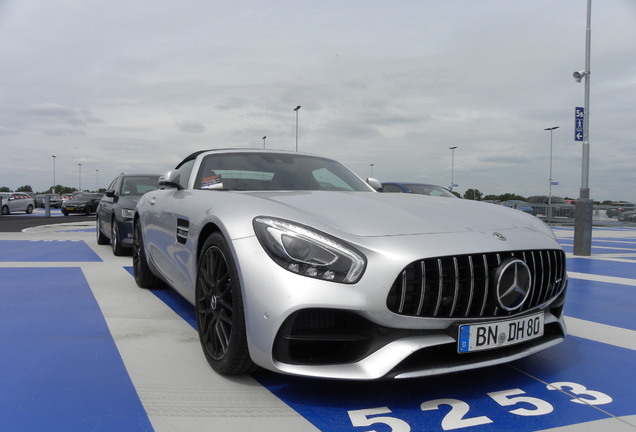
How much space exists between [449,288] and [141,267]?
12.1 ft

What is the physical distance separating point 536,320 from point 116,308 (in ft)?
10.9

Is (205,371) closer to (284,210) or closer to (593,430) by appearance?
(284,210)

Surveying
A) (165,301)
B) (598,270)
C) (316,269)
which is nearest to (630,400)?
(316,269)

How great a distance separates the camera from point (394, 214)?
2578 mm

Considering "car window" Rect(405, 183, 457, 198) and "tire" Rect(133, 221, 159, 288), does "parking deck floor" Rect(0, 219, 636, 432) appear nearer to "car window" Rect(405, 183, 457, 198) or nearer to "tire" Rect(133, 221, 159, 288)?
"tire" Rect(133, 221, 159, 288)

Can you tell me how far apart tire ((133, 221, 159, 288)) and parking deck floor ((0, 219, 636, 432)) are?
3.33ft

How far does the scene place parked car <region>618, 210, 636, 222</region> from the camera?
951 inches

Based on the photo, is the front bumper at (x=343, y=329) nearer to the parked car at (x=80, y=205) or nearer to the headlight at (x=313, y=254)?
the headlight at (x=313, y=254)

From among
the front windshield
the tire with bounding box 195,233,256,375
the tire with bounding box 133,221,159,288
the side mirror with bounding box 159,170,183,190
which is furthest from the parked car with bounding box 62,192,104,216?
the tire with bounding box 195,233,256,375

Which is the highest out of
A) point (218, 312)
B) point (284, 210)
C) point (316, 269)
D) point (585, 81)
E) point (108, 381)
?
Answer: point (585, 81)

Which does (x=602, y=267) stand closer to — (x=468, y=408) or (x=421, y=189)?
(x=421, y=189)

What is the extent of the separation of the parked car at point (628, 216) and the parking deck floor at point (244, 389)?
23942mm

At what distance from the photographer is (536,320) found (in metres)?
2.46

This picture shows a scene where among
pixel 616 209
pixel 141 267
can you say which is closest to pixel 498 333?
pixel 141 267
